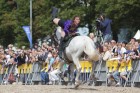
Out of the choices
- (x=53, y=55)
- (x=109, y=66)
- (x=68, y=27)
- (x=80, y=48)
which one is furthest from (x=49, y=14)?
(x=80, y=48)

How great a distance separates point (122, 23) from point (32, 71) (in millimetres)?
20343

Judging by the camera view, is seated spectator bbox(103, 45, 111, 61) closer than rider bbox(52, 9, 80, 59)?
No

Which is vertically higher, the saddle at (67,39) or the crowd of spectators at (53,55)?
the crowd of spectators at (53,55)

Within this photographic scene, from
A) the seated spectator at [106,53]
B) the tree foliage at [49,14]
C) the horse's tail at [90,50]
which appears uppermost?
the tree foliage at [49,14]

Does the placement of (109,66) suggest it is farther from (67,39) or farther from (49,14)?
(49,14)

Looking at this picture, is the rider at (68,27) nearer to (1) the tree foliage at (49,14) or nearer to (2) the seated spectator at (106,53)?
(2) the seated spectator at (106,53)

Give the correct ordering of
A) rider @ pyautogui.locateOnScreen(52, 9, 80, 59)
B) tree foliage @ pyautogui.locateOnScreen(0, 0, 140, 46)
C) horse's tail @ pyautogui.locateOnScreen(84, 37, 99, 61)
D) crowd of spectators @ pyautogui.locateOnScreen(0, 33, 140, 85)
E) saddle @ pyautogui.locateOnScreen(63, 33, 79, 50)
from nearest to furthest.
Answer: horse's tail @ pyautogui.locateOnScreen(84, 37, 99, 61) < saddle @ pyautogui.locateOnScreen(63, 33, 79, 50) < rider @ pyautogui.locateOnScreen(52, 9, 80, 59) < crowd of spectators @ pyautogui.locateOnScreen(0, 33, 140, 85) < tree foliage @ pyautogui.locateOnScreen(0, 0, 140, 46)

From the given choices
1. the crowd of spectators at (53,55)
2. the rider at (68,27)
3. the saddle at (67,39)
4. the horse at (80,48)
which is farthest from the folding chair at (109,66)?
the horse at (80,48)

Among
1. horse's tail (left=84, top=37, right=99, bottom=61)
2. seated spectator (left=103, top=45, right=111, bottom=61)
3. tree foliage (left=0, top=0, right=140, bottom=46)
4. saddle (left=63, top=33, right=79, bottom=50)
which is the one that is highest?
tree foliage (left=0, top=0, right=140, bottom=46)

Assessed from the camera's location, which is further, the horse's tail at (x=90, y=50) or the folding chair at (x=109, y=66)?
the folding chair at (x=109, y=66)

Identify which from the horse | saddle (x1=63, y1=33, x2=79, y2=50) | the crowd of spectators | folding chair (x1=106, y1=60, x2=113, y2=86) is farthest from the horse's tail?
folding chair (x1=106, y1=60, x2=113, y2=86)

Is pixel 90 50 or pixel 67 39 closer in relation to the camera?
pixel 90 50

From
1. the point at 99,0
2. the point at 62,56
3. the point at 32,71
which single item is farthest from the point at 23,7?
the point at 62,56

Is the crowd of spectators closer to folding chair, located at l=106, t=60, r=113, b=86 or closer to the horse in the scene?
folding chair, located at l=106, t=60, r=113, b=86
